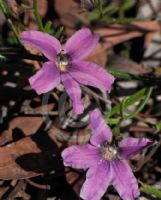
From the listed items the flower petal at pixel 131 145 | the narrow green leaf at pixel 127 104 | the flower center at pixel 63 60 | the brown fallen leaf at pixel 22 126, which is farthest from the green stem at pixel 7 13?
the flower petal at pixel 131 145

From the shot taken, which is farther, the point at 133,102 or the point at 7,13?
the point at 133,102

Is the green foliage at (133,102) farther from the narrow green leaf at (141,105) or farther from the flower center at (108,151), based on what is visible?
A: the flower center at (108,151)

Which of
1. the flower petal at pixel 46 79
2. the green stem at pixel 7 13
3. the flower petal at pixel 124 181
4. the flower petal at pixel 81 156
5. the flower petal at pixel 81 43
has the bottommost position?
the flower petal at pixel 124 181

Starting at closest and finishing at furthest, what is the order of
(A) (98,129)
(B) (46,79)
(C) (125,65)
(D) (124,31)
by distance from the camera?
(B) (46,79) < (A) (98,129) < (C) (125,65) < (D) (124,31)

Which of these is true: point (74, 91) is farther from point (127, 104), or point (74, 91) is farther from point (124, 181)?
point (127, 104)

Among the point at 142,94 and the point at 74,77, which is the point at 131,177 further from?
the point at 142,94

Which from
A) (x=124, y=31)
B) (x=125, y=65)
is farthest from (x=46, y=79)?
(x=124, y=31)
